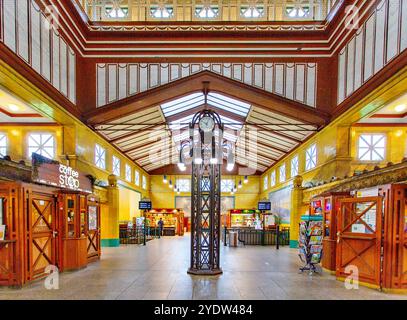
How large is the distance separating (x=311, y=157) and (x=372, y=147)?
2566mm

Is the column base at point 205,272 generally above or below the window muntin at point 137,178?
below

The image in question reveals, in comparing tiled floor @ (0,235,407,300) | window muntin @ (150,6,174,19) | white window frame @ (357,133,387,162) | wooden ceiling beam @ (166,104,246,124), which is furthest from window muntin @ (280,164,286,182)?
window muntin @ (150,6,174,19)

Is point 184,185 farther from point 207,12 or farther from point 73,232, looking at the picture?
point 73,232

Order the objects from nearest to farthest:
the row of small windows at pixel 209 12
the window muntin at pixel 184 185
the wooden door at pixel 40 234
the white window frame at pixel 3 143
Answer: the wooden door at pixel 40 234 → the row of small windows at pixel 209 12 → the white window frame at pixel 3 143 → the window muntin at pixel 184 185

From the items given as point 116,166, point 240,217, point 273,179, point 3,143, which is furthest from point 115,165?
point 240,217

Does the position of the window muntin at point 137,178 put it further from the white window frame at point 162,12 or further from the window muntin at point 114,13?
the white window frame at point 162,12

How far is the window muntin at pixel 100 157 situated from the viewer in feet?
41.5

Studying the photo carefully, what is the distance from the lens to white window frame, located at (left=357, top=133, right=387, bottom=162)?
1084cm

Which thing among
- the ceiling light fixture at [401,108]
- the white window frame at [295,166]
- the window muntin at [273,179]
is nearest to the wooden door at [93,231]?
the white window frame at [295,166]

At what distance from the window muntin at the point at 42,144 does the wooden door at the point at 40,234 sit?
13.2 feet

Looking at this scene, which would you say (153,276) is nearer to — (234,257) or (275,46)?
(234,257)

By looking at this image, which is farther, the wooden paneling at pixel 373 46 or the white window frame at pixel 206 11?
the white window frame at pixel 206 11

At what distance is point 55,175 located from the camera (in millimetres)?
7223

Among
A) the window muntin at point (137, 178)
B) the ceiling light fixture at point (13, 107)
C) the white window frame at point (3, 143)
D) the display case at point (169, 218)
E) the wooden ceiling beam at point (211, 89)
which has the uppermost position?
the wooden ceiling beam at point (211, 89)
